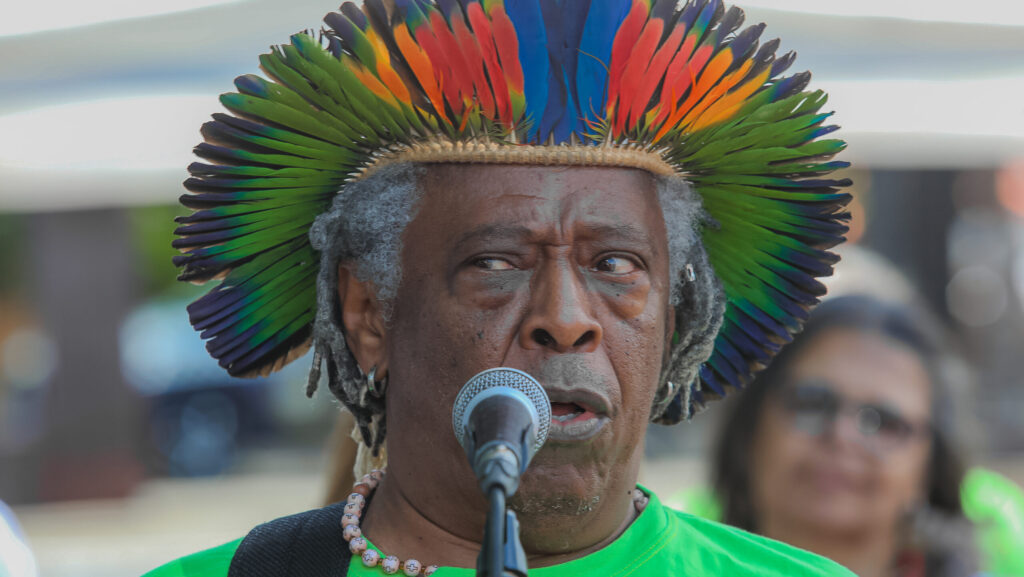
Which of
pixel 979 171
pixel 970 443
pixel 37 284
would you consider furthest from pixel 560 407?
pixel 979 171

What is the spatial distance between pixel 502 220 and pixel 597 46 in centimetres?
41

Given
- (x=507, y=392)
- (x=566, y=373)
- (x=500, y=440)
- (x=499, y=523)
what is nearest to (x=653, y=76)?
(x=566, y=373)

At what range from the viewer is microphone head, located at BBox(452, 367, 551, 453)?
5.95 feet

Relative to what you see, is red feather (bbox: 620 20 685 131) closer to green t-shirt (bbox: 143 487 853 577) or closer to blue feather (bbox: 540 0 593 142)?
blue feather (bbox: 540 0 593 142)

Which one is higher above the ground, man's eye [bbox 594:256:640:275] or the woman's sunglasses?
man's eye [bbox 594:256:640:275]

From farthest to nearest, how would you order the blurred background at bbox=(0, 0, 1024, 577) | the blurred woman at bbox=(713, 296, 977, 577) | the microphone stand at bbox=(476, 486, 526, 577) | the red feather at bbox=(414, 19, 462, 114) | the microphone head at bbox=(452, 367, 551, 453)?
the blurred background at bbox=(0, 0, 1024, 577), the blurred woman at bbox=(713, 296, 977, 577), the red feather at bbox=(414, 19, 462, 114), the microphone head at bbox=(452, 367, 551, 453), the microphone stand at bbox=(476, 486, 526, 577)

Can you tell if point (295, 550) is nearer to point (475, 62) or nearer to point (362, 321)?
A: point (362, 321)

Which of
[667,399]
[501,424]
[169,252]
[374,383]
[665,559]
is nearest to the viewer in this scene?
[501,424]

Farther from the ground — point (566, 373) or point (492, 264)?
point (492, 264)

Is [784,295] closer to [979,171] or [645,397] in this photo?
[645,397]

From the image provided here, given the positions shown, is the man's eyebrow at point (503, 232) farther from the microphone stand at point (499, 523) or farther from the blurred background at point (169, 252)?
the blurred background at point (169, 252)

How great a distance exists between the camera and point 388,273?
2.49 m

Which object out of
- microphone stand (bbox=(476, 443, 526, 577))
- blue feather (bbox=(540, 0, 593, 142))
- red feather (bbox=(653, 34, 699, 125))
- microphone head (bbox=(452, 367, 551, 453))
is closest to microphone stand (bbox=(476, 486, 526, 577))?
microphone stand (bbox=(476, 443, 526, 577))

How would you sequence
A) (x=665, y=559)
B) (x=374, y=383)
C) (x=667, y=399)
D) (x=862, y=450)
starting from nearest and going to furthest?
(x=665, y=559) → (x=374, y=383) → (x=667, y=399) → (x=862, y=450)
